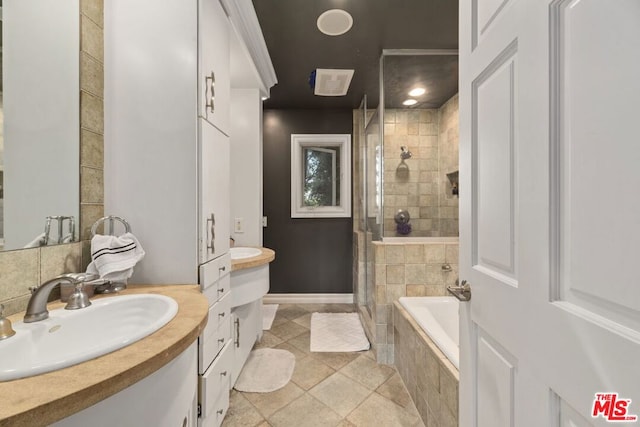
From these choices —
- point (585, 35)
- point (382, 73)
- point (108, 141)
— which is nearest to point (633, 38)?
point (585, 35)

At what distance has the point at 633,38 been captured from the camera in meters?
0.40

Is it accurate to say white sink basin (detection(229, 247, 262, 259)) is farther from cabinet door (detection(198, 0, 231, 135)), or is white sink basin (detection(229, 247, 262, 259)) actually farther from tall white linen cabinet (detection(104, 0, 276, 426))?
cabinet door (detection(198, 0, 231, 135))

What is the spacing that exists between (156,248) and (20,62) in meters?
0.77

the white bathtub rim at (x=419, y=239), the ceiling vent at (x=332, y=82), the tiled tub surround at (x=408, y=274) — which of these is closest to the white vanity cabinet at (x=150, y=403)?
the tiled tub surround at (x=408, y=274)

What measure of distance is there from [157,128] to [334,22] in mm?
1411

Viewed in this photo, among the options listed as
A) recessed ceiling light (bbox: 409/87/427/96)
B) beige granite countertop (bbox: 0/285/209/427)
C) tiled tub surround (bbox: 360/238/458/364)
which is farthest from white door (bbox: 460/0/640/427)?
recessed ceiling light (bbox: 409/87/427/96)

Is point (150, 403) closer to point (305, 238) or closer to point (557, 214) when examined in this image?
point (557, 214)

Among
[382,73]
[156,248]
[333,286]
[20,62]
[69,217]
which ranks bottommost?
[333,286]

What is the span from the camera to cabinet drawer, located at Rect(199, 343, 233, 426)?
1.21 m

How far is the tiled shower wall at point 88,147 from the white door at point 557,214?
146 cm

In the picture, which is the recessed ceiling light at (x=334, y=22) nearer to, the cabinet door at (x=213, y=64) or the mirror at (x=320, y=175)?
the cabinet door at (x=213, y=64)

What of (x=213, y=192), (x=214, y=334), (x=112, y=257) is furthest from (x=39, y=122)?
(x=214, y=334)

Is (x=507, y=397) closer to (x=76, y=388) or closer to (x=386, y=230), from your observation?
(x=76, y=388)

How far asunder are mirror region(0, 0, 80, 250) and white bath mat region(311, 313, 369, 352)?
1998 millimetres
